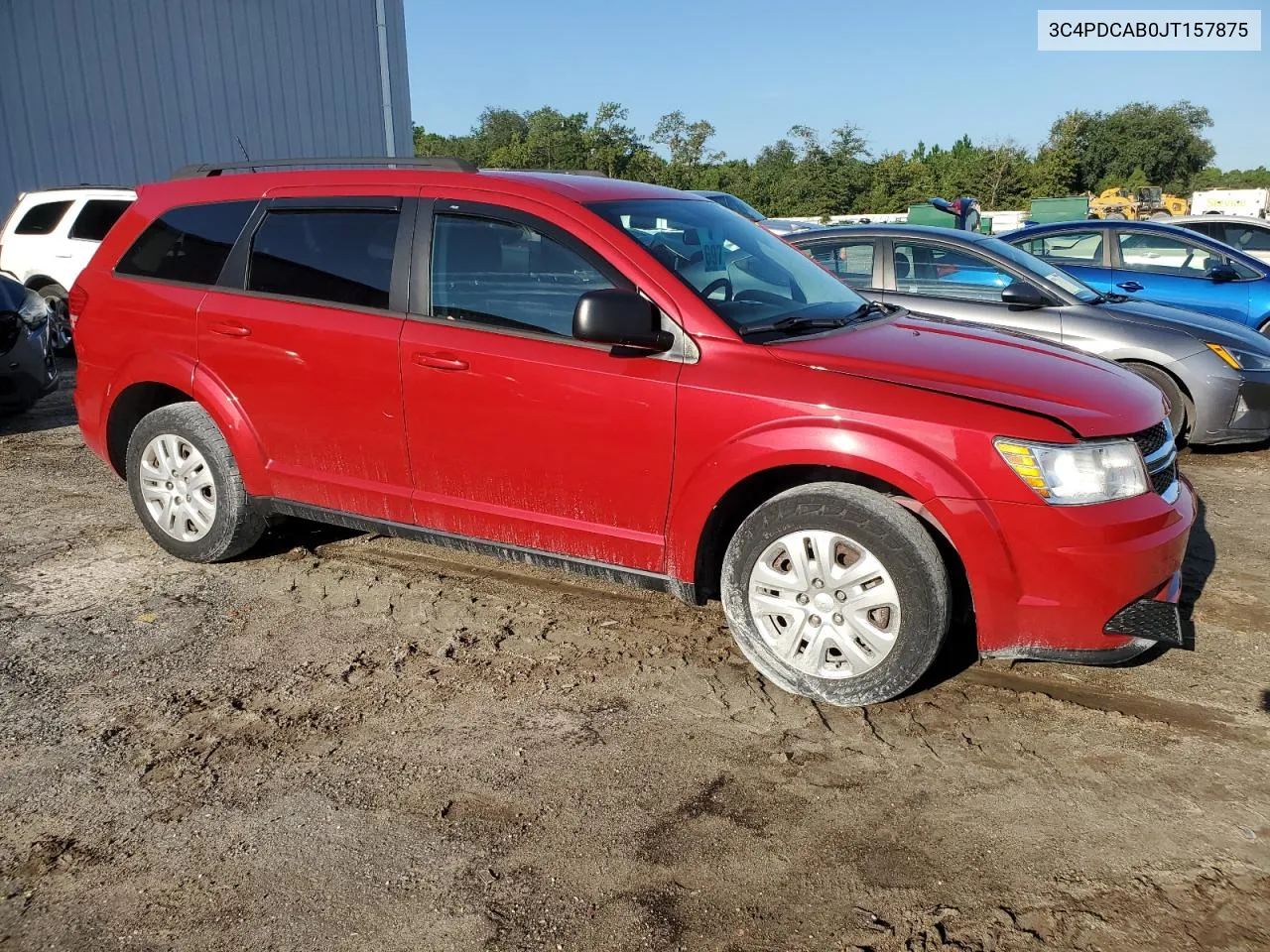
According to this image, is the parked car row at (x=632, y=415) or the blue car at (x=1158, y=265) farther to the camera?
the blue car at (x=1158, y=265)

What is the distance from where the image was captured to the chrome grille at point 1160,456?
3471 millimetres

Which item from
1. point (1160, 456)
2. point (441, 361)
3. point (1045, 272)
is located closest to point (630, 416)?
point (441, 361)

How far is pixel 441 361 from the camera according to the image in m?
4.05

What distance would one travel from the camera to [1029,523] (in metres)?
3.19

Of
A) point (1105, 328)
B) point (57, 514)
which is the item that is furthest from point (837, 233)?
point (57, 514)

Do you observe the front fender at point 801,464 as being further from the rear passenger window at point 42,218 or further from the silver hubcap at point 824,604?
the rear passenger window at point 42,218

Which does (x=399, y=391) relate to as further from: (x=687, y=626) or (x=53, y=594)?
(x=53, y=594)

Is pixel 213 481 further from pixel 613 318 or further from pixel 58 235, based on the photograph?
pixel 58 235

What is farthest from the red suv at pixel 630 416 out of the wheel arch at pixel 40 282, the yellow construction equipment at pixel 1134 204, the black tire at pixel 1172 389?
the yellow construction equipment at pixel 1134 204

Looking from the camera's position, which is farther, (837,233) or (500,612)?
(837,233)

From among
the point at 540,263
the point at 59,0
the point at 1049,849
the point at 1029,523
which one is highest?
the point at 59,0

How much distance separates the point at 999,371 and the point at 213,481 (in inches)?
135

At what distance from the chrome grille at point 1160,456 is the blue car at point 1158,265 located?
6155mm

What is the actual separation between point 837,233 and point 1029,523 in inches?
196
